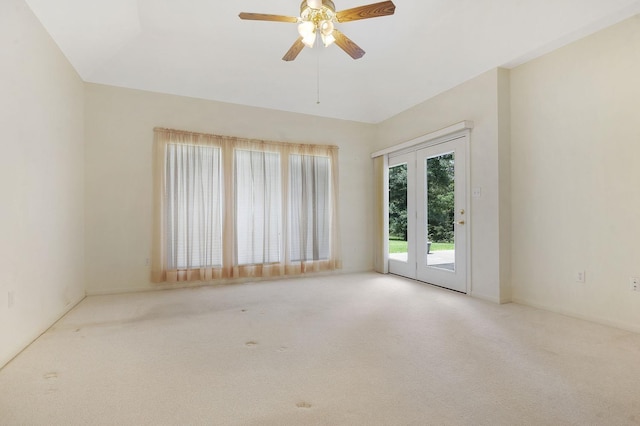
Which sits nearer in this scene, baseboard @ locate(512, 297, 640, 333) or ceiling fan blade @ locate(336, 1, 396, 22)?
ceiling fan blade @ locate(336, 1, 396, 22)

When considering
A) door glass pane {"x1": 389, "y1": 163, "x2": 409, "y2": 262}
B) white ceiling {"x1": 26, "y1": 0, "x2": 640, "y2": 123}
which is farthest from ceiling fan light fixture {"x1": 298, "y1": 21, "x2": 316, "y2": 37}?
door glass pane {"x1": 389, "y1": 163, "x2": 409, "y2": 262}

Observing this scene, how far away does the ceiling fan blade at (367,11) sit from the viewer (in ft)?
7.26

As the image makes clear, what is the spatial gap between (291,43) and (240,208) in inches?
93.3

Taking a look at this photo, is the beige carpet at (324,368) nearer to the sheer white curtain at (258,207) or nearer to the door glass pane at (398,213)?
the sheer white curtain at (258,207)

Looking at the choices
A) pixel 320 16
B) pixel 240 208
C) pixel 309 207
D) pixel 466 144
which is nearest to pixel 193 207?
pixel 240 208

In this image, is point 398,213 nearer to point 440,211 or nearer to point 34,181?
point 440,211

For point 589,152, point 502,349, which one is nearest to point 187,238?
point 502,349

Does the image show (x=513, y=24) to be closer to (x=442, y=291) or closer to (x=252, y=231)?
(x=442, y=291)

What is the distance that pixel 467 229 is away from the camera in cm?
390

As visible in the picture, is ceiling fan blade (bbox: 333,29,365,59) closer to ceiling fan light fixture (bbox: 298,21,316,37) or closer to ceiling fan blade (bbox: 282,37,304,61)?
ceiling fan light fixture (bbox: 298,21,316,37)

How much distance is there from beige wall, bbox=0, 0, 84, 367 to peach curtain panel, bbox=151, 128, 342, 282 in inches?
38.8

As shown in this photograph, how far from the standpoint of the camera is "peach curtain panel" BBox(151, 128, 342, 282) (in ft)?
13.9

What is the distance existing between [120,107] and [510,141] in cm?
498

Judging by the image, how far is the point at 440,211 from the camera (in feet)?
14.3
